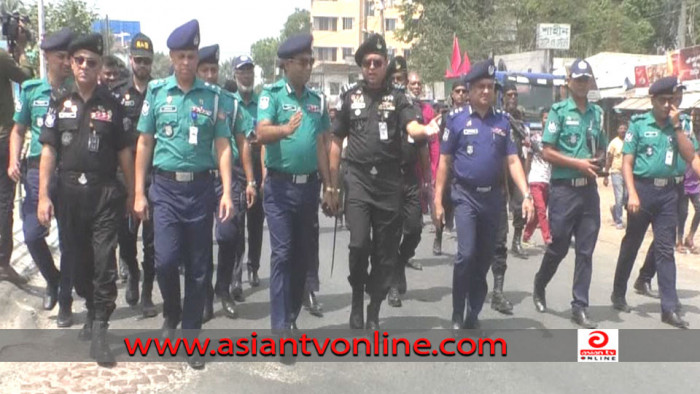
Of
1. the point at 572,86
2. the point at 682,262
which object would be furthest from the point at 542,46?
the point at 572,86

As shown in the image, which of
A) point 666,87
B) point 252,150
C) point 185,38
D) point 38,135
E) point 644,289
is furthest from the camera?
point 644,289

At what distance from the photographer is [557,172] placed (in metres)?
6.79

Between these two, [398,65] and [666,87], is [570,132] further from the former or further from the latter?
[398,65]

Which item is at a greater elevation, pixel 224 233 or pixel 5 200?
pixel 5 200

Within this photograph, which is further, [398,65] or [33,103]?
[398,65]

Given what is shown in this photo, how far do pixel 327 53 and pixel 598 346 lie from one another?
90707 mm

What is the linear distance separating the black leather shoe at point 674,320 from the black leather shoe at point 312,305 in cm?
295

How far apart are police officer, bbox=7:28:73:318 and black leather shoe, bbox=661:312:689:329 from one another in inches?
193

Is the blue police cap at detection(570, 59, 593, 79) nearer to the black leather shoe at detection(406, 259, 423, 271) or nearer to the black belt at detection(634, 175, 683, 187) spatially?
the black belt at detection(634, 175, 683, 187)

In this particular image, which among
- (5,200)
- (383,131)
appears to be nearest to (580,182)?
(383,131)

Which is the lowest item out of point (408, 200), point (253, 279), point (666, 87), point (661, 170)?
point (253, 279)

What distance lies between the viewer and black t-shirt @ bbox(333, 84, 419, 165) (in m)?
6.05

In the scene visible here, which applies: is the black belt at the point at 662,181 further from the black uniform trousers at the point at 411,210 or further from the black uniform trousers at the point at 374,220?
the black uniform trousers at the point at 374,220

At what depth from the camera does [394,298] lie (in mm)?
7277
